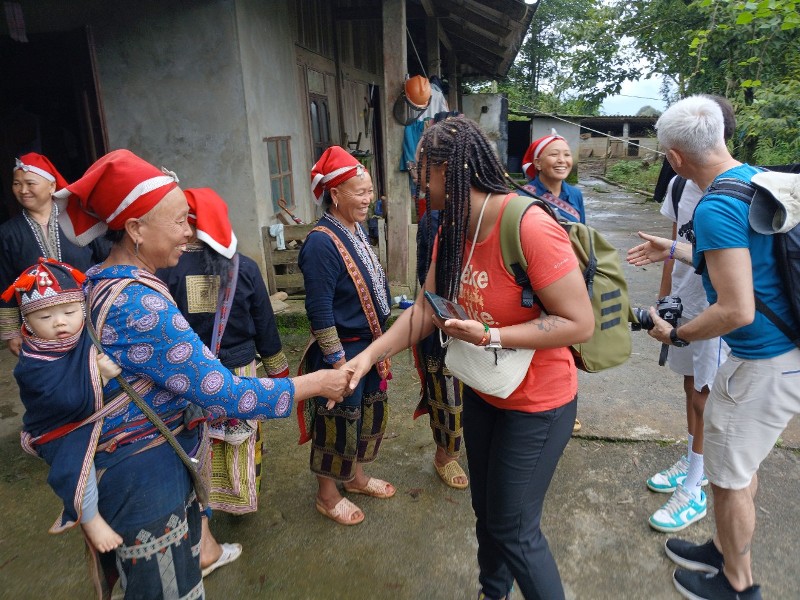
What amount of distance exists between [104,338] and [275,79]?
16.6 feet

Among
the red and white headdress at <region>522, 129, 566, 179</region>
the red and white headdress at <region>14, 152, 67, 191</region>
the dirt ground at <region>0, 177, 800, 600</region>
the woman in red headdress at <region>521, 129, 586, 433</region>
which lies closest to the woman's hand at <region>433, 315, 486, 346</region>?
the dirt ground at <region>0, 177, 800, 600</region>

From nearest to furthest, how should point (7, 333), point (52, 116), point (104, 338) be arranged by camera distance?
1. point (104, 338)
2. point (7, 333)
3. point (52, 116)

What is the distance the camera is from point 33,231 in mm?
3266

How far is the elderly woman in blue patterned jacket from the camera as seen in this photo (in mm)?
1473

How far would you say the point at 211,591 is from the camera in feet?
7.93

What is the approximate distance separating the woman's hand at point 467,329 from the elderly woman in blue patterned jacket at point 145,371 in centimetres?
53

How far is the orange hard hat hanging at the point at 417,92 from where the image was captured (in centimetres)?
564

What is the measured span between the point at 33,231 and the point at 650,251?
3.34 meters

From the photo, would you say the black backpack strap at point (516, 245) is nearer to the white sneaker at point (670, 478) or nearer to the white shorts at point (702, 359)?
the white shorts at point (702, 359)

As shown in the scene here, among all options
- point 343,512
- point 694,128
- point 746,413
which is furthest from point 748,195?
point 343,512

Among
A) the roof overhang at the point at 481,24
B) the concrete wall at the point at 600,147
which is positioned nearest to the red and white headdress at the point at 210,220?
the roof overhang at the point at 481,24

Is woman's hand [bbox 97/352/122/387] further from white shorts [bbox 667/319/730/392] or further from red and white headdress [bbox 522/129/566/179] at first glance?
red and white headdress [bbox 522/129/566/179]

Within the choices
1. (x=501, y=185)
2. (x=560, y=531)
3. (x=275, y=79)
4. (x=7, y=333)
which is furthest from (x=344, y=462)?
(x=275, y=79)

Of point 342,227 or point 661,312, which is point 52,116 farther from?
point 661,312
